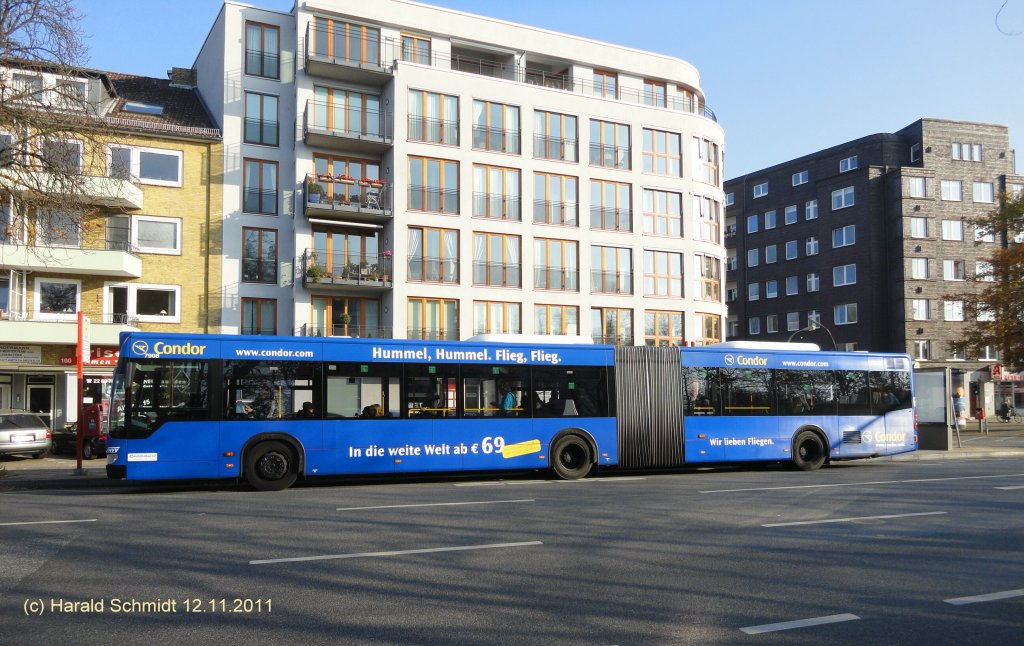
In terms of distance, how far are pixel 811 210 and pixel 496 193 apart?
38.1m

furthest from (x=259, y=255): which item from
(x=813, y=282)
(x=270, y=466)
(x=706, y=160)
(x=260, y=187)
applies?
→ (x=813, y=282)

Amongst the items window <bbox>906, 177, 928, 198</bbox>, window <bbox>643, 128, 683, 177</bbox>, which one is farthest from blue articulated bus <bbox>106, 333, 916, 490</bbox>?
window <bbox>906, 177, 928, 198</bbox>

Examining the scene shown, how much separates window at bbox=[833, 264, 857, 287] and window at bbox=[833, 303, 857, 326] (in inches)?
65.0

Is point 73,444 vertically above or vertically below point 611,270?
below

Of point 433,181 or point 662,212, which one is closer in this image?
point 433,181

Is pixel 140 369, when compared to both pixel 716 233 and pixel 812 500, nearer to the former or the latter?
pixel 812 500

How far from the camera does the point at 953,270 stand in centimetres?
6019

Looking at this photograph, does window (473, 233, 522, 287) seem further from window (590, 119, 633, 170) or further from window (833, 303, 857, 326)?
window (833, 303, 857, 326)

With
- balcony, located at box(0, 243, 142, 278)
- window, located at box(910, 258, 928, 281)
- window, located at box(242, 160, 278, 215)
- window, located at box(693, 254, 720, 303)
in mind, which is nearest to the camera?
balcony, located at box(0, 243, 142, 278)

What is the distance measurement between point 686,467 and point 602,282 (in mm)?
18295

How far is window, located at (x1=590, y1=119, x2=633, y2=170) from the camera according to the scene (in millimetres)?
39094

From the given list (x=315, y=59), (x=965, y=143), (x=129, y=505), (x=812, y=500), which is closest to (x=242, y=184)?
(x=315, y=59)

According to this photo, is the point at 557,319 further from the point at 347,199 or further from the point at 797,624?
the point at 797,624

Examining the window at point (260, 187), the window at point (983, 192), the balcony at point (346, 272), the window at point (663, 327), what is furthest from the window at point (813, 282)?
the window at point (260, 187)
